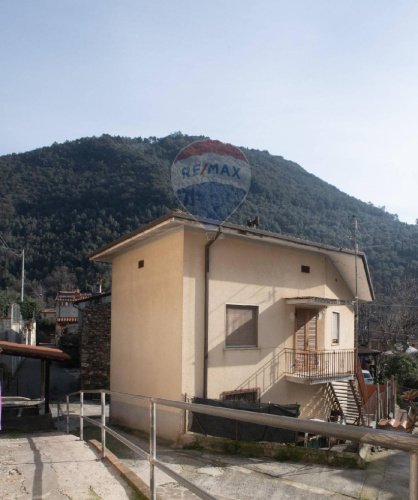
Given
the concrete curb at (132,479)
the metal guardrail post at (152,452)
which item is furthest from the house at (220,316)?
the metal guardrail post at (152,452)

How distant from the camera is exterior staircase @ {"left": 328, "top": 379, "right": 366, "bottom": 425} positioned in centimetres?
1572

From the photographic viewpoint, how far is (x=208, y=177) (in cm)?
1155

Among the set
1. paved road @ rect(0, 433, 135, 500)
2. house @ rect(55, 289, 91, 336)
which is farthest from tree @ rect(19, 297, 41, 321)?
paved road @ rect(0, 433, 135, 500)

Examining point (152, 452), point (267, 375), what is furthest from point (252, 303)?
point (152, 452)

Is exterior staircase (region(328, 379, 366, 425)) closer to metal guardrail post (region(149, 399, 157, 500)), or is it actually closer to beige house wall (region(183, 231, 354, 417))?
beige house wall (region(183, 231, 354, 417))

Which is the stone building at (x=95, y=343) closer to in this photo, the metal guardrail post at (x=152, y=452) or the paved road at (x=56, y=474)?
the paved road at (x=56, y=474)

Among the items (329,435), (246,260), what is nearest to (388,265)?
(246,260)

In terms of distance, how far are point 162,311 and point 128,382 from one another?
2.98m

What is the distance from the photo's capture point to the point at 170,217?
10992 millimetres

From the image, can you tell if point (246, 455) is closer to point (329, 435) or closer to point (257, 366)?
point (257, 366)

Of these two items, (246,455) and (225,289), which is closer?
(246,455)

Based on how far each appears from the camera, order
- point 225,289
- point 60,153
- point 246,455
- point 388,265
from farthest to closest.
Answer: point 60,153, point 388,265, point 225,289, point 246,455

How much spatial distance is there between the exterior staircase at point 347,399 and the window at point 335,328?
1.47 m

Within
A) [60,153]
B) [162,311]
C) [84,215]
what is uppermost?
[60,153]
